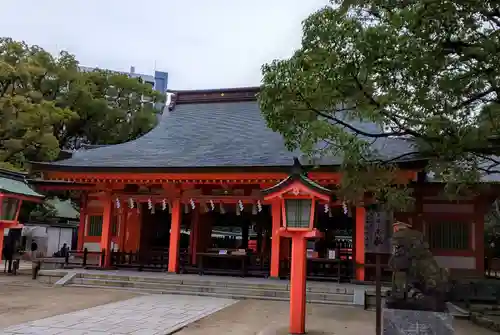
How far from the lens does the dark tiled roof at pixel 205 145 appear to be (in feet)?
45.4

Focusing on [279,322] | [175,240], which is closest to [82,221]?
[175,240]

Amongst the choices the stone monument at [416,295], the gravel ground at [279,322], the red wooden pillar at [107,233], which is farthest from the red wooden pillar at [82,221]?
the stone monument at [416,295]

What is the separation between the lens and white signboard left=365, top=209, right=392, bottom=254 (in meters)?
7.52

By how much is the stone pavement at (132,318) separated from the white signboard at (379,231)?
3.49 m

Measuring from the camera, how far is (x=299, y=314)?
749cm

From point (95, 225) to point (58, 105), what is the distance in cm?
979

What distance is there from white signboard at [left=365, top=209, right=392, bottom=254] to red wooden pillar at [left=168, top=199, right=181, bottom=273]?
25.5 ft

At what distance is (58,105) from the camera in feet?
78.4

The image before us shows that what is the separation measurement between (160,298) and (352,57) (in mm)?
7587

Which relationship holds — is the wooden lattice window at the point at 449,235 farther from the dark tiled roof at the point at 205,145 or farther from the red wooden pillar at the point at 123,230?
the red wooden pillar at the point at 123,230

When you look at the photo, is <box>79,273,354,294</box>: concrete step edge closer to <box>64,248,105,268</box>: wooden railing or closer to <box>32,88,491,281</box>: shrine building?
<box>32,88,491,281</box>: shrine building

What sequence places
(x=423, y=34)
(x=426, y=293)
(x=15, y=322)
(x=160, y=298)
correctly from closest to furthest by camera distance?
1. (x=423, y=34)
2. (x=426, y=293)
3. (x=15, y=322)
4. (x=160, y=298)

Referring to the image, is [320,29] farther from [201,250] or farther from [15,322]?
[201,250]

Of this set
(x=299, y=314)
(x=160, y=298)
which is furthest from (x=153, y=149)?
(x=299, y=314)
